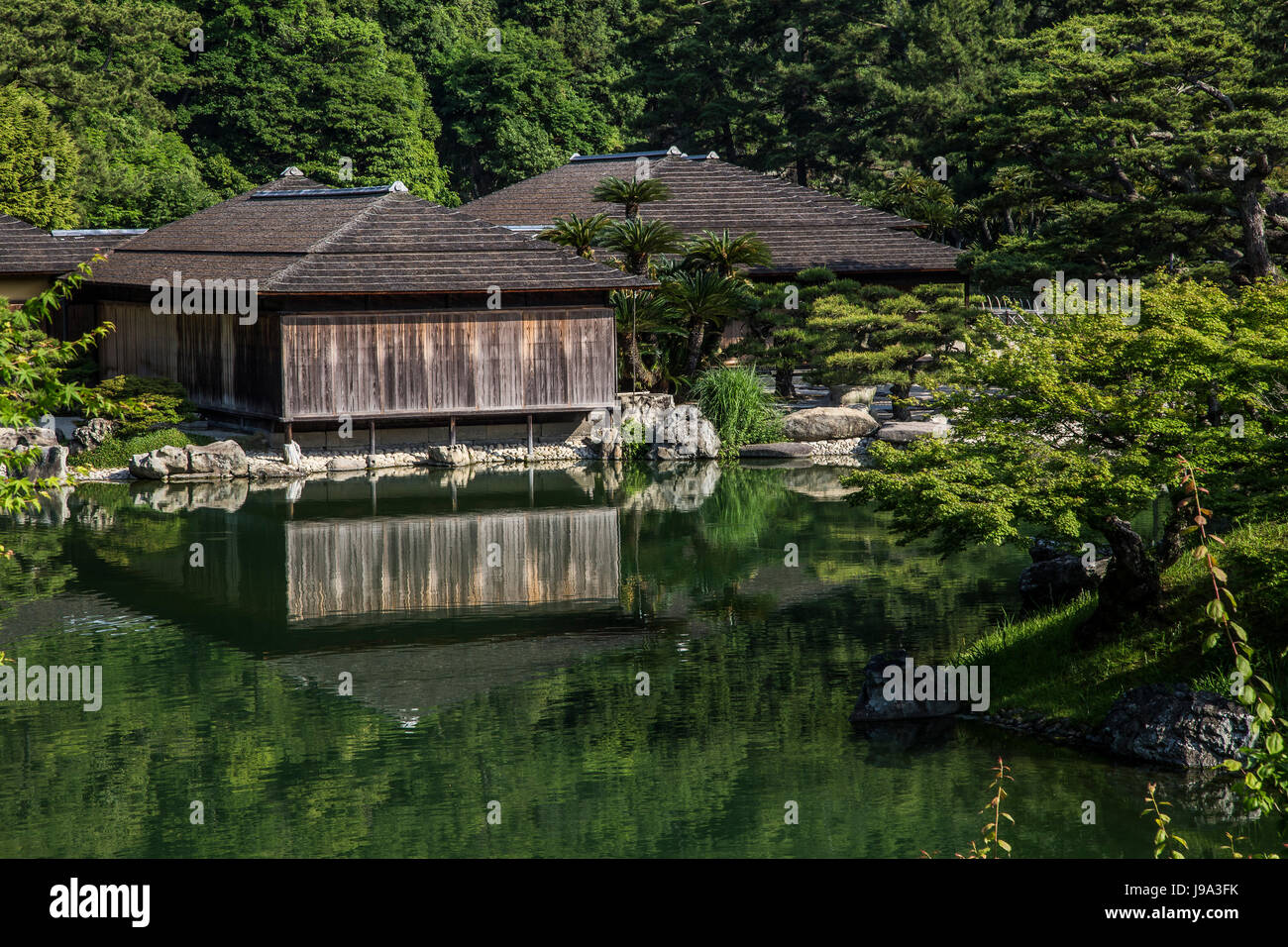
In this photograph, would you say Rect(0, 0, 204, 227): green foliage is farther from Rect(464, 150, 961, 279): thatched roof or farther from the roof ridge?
the roof ridge

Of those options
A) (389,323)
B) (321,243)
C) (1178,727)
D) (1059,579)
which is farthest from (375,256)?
(1178,727)

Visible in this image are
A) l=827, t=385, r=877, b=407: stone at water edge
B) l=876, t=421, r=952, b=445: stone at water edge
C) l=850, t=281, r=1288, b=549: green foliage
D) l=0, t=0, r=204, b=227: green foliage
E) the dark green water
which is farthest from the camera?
l=0, t=0, r=204, b=227: green foliage

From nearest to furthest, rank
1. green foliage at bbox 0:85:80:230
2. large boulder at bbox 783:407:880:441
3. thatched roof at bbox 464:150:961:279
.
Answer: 1. large boulder at bbox 783:407:880:441
2. thatched roof at bbox 464:150:961:279
3. green foliage at bbox 0:85:80:230

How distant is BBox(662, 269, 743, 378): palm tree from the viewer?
3133cm

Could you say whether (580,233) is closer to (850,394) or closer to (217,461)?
(850,394)

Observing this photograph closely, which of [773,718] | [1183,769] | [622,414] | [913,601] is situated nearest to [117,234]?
[622,414]

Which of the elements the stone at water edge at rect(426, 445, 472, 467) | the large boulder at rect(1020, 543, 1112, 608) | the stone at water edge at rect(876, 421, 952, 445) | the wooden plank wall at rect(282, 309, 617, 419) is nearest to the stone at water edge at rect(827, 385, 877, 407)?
the stone at water edge at rect(876, 421, 952, 445)

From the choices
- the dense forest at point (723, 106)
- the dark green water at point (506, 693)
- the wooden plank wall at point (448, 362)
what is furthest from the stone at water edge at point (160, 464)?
the dense forest at point (723, 106)

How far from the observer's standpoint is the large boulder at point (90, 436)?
28.3m

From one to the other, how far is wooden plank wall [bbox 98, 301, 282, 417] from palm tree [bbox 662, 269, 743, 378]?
838cm

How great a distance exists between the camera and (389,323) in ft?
94.7

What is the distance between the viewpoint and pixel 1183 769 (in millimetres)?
11812

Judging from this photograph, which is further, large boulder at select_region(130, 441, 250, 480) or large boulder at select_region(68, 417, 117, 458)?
large boulder at select_region(68, 417, 117, 458)

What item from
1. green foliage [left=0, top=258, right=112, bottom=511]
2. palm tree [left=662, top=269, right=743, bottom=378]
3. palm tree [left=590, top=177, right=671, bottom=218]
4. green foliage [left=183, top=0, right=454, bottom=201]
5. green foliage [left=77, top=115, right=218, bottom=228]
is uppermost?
green foliage [left=183, top=0, right=454, bottom=201]
